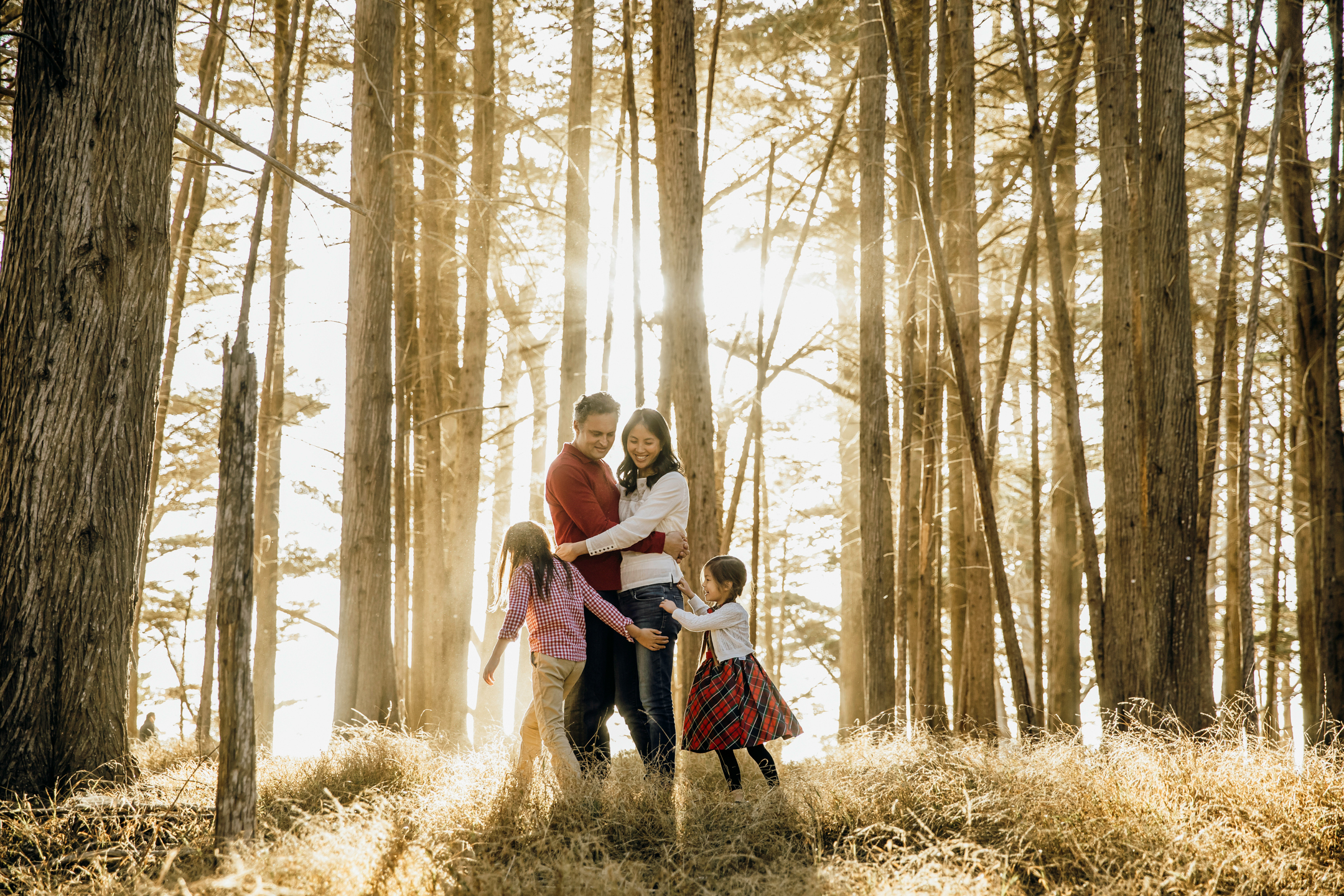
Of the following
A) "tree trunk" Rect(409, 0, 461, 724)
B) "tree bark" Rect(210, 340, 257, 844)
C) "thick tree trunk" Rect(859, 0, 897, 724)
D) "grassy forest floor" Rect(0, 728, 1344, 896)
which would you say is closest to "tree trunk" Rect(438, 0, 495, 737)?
"tree trunk" Rect(409, 0, 461, 724)

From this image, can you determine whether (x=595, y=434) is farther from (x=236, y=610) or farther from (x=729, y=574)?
(x=236, y=610)

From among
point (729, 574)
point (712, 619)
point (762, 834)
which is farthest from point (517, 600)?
point (762, 834)

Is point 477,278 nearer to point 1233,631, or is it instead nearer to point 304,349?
point 304,349

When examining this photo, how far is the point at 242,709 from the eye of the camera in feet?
9.61

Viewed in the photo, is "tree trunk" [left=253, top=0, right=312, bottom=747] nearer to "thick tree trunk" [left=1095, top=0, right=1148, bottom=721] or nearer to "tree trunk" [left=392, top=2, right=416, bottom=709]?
"tree trunk" [left=392, top=2, right=416, bottom=709]

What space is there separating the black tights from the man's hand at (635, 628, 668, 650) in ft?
2.09

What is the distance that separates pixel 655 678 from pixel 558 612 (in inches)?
20.4

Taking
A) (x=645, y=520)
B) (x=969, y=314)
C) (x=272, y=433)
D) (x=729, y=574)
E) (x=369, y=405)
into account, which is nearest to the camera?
(x=645, y=520)

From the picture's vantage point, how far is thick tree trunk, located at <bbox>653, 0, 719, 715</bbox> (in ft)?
18.3

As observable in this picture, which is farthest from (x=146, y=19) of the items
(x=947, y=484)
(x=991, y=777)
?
(x=947, y=484)

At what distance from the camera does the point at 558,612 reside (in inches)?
→ 149

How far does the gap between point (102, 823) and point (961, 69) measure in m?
7.85

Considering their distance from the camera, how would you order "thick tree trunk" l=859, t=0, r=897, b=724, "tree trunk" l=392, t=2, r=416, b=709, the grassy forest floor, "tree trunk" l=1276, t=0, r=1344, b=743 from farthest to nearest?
"tree trunk" l=392, t=2, r=416, b=709 → "tree trunk" l=1276, t=0, r=1344, b=743 → "thick tree trunk" l=859, t=0, r=897, b=724 → the grassy forest floor

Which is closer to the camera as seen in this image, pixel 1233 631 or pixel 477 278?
pixel 477 278
